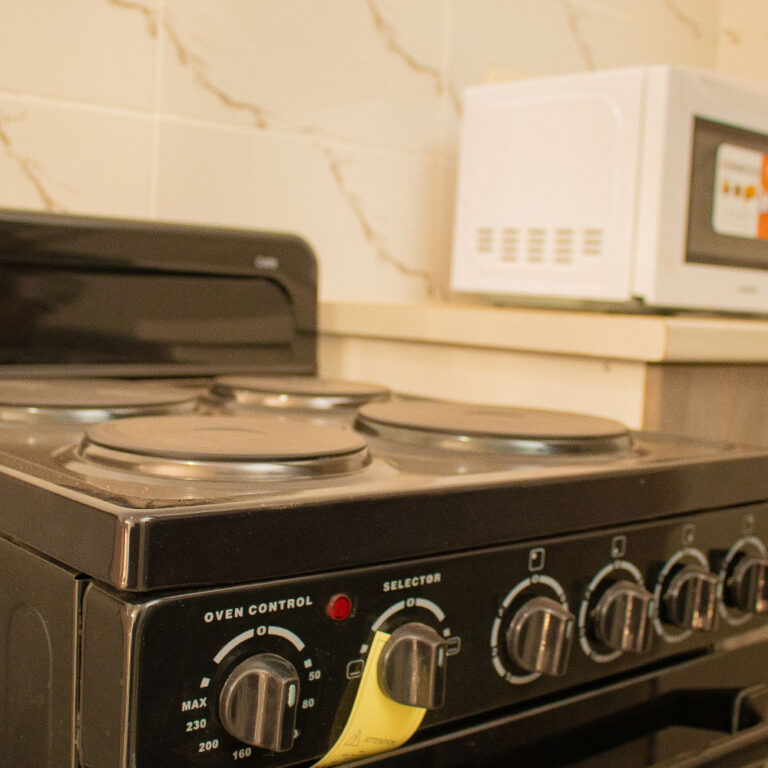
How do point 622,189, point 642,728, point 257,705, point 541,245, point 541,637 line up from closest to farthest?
point 257,705 < point 541,637 < point 642,728 < point 622,189 < point 541,245

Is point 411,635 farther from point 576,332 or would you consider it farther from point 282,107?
point 282,107

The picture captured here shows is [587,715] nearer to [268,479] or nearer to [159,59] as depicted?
[268,479]

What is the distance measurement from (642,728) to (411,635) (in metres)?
0.25

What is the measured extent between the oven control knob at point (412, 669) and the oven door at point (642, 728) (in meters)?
0.05

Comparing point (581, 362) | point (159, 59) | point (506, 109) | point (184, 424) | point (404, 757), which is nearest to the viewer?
point (404, 757)

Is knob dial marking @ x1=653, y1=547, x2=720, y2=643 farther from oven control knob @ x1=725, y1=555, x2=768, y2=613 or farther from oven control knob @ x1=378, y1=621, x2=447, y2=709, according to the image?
oven control knob @ x1=378, y1=621, x2=447, y2=709

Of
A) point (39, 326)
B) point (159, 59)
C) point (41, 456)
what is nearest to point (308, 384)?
point (39, 326)

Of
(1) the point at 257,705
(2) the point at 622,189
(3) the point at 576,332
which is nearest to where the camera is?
(1) the point at 257,705

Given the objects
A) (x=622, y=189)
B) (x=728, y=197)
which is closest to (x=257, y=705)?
(x=622, y=189)

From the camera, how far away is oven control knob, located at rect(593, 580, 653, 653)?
578 mm

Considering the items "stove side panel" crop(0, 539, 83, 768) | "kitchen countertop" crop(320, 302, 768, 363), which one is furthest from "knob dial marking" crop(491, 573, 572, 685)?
"kitchen countertop" crop(320, 302, 768, 363)

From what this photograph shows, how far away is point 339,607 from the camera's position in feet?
1.54

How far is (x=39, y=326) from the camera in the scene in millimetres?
997

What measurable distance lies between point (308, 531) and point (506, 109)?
3.28 feet
